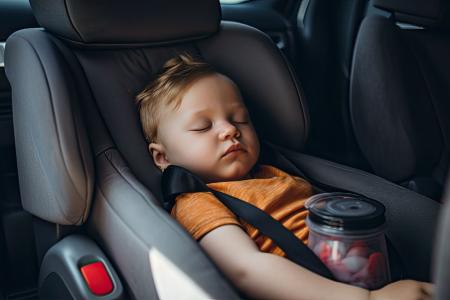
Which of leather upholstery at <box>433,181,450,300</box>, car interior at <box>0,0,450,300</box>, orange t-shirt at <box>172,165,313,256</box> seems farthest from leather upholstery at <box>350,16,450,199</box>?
leather upholstery at <box>433,181,450,300</box>

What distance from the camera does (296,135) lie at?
162cm

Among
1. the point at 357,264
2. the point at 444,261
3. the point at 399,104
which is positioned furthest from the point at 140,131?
the point at 444,261

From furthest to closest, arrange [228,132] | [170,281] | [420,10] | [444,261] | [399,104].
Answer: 1. [420,10]
2. [399,104]
3. [228,132]
4. [170,281]
5. [444,261]

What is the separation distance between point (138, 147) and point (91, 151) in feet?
0.49

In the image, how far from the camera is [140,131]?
1.46 metres

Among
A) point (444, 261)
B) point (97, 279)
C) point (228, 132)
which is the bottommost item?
point (97, 279)

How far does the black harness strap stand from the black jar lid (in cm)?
7

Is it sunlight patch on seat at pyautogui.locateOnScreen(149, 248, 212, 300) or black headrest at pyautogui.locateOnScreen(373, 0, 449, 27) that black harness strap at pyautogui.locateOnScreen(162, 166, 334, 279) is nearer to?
sunlight patch on seat at pyautogui.locateOnScreen(149, 248, 212, 300)

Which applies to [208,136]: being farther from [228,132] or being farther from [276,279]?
[276,279]

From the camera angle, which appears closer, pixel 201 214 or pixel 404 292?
pixel 404 292

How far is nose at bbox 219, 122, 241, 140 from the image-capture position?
1335 millimetres

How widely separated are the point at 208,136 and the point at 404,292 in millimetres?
567

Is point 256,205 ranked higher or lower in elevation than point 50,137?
lower

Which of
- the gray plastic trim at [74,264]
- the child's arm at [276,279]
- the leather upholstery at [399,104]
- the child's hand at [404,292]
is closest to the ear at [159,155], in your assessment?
the gray plastic trim at [74,264]
